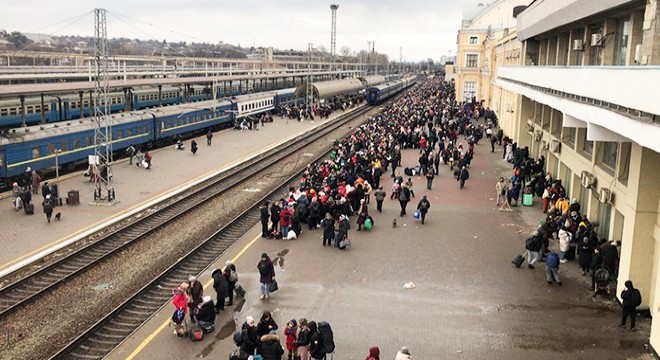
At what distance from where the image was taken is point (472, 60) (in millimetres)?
73750

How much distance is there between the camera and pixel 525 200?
2361 cm

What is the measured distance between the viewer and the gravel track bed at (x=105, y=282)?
12.7 m

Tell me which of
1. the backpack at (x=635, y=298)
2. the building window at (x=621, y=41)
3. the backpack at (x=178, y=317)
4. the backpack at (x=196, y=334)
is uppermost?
the building window at (x=621, y=41)

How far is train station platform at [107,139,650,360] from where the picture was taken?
466 inches

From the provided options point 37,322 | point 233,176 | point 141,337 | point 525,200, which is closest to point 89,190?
point 233,176

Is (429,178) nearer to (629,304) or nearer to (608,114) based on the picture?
(629,304)

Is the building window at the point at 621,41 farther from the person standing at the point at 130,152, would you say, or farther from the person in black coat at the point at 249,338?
the person standing at the point at 130,152

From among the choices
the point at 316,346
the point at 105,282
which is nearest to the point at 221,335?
the point at 316,346

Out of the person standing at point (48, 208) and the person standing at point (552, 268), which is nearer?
the person standing at point (552, 268)

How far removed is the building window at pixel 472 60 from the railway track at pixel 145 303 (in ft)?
189

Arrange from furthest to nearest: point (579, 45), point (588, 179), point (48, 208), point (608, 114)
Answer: point (48, 208), point (579, 45), point (588, 179), point (608, 114)

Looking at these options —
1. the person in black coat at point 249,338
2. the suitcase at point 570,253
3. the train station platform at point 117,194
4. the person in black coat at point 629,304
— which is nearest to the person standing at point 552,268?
the suitcase at point 570,253

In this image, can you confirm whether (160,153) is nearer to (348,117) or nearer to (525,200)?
(525,200)

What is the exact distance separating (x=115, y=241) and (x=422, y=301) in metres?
10.5
